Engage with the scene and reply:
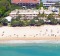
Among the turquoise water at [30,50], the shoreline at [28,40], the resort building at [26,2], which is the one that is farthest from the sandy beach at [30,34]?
the resort building at [26,2]

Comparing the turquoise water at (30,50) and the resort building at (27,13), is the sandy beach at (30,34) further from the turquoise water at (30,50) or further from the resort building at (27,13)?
the resort building at (27,13)

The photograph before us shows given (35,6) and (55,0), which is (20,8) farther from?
(55,0)

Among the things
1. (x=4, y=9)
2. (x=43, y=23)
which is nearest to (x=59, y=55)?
(x=43, y=23)

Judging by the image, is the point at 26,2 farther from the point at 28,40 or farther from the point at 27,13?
the point at 28,40

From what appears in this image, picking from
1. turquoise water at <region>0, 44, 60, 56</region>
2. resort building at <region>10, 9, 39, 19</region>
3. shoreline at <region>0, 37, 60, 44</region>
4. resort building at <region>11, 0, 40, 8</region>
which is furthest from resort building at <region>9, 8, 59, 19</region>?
turquoise water at <region>0, 44, 60, 56</region>

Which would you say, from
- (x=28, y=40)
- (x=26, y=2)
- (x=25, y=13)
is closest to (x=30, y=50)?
(x=28, y=40)

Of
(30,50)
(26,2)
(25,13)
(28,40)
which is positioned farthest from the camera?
(26,2)
